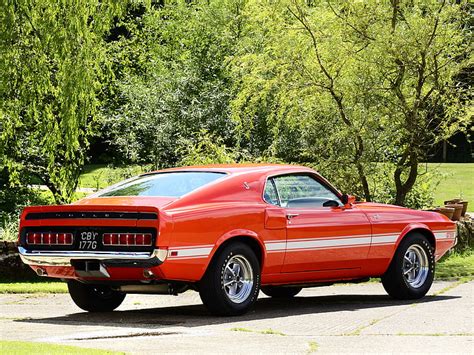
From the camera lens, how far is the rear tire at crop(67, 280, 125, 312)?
37.9 ft

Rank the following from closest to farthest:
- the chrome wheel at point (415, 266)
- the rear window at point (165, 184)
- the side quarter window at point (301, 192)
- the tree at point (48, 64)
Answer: the rear window at point (165, 184), the side quarter window at point (301, 192), the chrome wheel at point (415, 266), the tree at point (48, 64)

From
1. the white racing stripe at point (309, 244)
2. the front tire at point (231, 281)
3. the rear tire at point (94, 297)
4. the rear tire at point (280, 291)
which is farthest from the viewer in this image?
the rear tire at point (280, 291)

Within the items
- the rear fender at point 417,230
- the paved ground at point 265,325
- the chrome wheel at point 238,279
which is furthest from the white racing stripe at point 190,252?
the rear fender at point 417,230

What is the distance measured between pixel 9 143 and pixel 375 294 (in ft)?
33.6

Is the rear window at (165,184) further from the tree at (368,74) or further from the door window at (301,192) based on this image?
the tree at (368,74)

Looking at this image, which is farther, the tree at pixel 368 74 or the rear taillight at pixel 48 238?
the tree at pixel 368 74

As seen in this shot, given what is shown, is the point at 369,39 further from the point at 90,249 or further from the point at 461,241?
the point at 90,249

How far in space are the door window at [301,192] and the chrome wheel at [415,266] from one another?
4.31ft

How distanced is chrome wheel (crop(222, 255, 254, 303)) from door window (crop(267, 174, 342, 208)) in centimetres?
96

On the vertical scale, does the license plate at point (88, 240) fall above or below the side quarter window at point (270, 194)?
below

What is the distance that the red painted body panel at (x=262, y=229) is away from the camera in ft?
33.7

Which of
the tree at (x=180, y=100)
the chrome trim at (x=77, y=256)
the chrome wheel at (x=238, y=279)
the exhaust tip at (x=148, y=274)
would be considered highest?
the tree at (x=180, y=100)

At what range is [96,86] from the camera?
18906mm

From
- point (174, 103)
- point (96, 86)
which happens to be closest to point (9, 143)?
point (96, 86)
